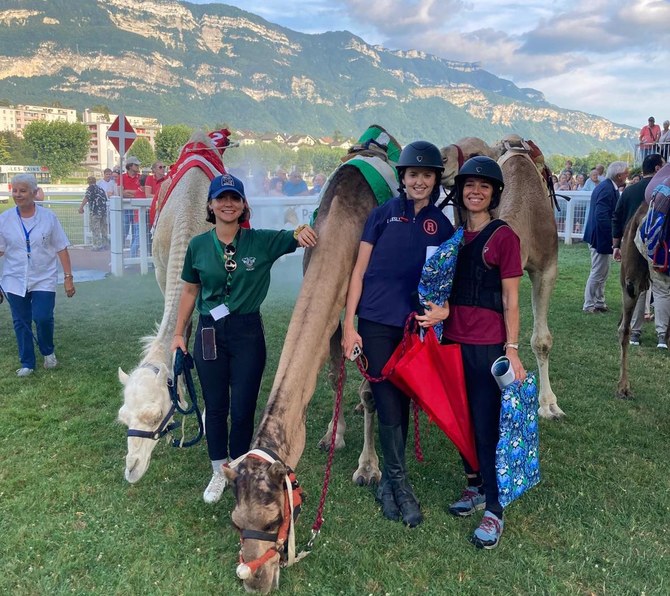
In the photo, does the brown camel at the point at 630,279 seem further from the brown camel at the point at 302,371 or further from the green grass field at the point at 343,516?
the brown camel at the point at 302,371

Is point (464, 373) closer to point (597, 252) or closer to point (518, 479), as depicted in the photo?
point (518, 479)

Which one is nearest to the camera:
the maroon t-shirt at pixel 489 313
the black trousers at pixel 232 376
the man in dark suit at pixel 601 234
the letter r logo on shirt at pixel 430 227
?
the maroon t-shirt at pixel 489 313

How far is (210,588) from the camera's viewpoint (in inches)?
127

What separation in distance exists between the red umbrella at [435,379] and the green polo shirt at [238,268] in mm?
1085

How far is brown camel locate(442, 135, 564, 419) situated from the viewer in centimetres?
548

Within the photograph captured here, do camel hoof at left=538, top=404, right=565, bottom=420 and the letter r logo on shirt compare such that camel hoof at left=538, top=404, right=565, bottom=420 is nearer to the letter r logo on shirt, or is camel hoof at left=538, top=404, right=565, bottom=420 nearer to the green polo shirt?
the letter r logo on shirt

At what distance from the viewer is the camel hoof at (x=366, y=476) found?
14.5ft

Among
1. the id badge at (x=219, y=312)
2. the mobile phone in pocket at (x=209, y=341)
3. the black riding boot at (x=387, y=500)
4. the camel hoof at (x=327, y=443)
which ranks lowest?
the camel hoof at (x=327, y=443)

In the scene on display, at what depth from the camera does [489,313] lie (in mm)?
3629

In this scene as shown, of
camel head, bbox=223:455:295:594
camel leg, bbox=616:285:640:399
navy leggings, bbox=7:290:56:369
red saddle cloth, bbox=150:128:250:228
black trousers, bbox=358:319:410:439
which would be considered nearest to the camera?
camel head, bbox=223:455:295:594

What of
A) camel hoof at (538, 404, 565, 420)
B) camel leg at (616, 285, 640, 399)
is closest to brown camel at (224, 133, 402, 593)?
camel hoof at (538, 404, 565, 420)

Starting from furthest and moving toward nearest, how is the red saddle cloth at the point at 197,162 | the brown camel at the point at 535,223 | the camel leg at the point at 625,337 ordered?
the camel leg at the point at 625,337 → the red saddle cloth at the point at 197,162 → the brown camel at the point at 535,223

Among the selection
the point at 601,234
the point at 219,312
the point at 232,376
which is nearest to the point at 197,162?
the point at 219,312

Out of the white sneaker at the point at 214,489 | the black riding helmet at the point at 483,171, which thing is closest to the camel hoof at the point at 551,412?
the black riding helmet at the point at 483,171
